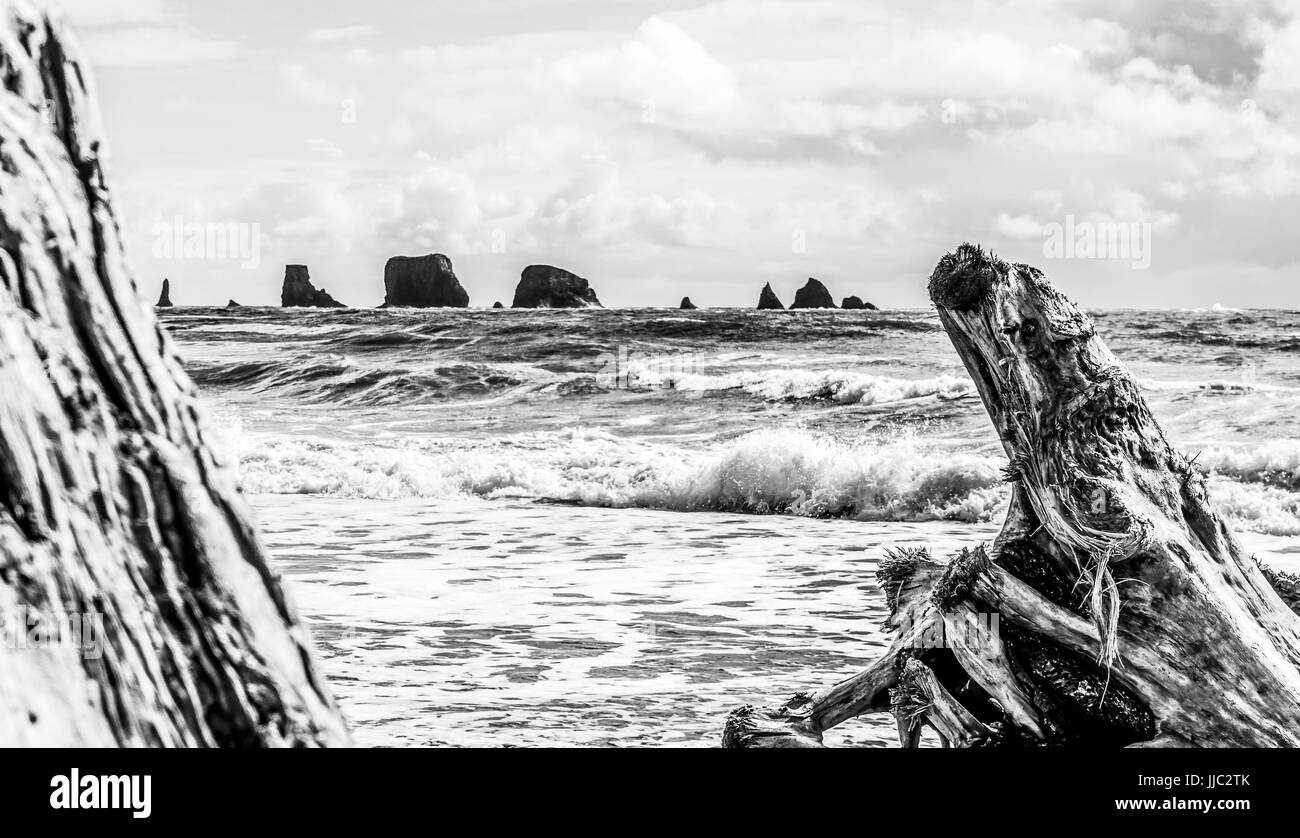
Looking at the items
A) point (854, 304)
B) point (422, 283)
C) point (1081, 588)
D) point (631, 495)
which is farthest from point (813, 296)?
point (1081, 588)

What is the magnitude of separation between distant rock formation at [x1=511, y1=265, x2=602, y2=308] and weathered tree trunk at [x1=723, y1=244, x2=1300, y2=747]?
58.7m

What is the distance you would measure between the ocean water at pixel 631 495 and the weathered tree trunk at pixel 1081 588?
6.26 feet

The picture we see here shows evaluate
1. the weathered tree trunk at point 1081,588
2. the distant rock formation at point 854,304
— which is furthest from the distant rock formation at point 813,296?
the weathered tree trunk at point 1081,588

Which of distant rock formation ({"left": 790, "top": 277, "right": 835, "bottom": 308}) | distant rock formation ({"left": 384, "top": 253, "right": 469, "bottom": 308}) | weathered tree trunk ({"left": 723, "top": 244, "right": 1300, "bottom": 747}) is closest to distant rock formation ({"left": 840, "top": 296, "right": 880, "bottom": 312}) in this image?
distant rock formation ({"left": 790, "top": 277, "right": 835, "bottom": 308})

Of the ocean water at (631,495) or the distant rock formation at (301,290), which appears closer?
the ocean water at (631,495)

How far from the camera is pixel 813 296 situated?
216ft

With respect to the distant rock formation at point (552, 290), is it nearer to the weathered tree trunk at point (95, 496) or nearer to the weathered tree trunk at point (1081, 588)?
the weathered tree trunk at point (1081, 588)

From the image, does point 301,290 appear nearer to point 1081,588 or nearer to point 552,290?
point 552,290

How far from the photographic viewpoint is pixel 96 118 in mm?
1539

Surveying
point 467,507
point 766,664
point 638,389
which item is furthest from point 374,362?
point 766,664

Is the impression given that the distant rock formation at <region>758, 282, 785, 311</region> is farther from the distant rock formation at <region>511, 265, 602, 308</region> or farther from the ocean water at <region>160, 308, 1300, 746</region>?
the ocean water at <region>160, 308, 1300, 746</region>

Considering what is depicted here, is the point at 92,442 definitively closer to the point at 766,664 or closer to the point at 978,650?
the point at 978,650

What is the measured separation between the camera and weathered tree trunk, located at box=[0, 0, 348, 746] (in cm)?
142

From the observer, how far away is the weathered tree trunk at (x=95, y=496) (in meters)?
1.42
